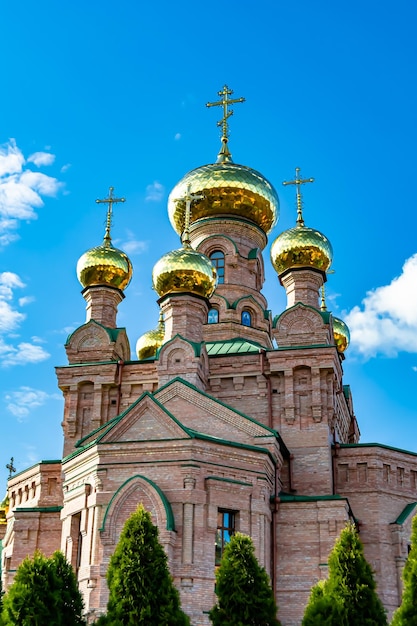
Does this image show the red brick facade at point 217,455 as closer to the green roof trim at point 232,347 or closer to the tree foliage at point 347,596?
the green roof trim at point 232,347

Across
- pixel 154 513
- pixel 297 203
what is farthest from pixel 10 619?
pixel 297 203

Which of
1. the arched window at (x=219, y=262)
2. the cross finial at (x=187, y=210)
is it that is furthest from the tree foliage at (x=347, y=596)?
the arched window at (x=219, y=262)

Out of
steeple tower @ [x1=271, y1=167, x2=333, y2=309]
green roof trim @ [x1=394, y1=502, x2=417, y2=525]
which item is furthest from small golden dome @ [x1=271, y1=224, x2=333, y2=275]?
green roof trim @ [x1=394, y1=502, x2=417, y2=525]

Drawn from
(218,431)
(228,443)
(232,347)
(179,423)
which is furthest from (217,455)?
(232,347)

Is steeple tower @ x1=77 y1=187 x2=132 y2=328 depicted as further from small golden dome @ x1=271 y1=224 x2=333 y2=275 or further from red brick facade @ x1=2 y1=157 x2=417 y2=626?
small golden dome @ x1=271 y1=224 x2=333 y2=275

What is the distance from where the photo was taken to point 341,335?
24547mm

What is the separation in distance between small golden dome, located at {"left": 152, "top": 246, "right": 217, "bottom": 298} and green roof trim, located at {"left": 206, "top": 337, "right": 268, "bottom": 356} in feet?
4.54

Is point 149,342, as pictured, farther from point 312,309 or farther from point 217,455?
point 217,455

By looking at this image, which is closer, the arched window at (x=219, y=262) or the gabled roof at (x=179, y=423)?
the gabled roof at (x=179, y=423)

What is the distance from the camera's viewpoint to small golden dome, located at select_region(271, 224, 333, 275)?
64.5ft

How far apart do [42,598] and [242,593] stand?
2.50m

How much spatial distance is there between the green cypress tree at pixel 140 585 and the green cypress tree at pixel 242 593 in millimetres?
527

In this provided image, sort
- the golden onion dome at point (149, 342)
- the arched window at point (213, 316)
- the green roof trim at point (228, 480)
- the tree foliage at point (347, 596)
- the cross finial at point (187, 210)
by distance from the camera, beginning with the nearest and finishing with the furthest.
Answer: the tree foliage at point (347, 596)
the green roof trim at point (228, 480)
the cross finial at point (187, 210)
the arched window at point (213, 316)
the golden onion dome at point (149, 342)

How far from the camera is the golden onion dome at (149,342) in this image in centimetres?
2388
